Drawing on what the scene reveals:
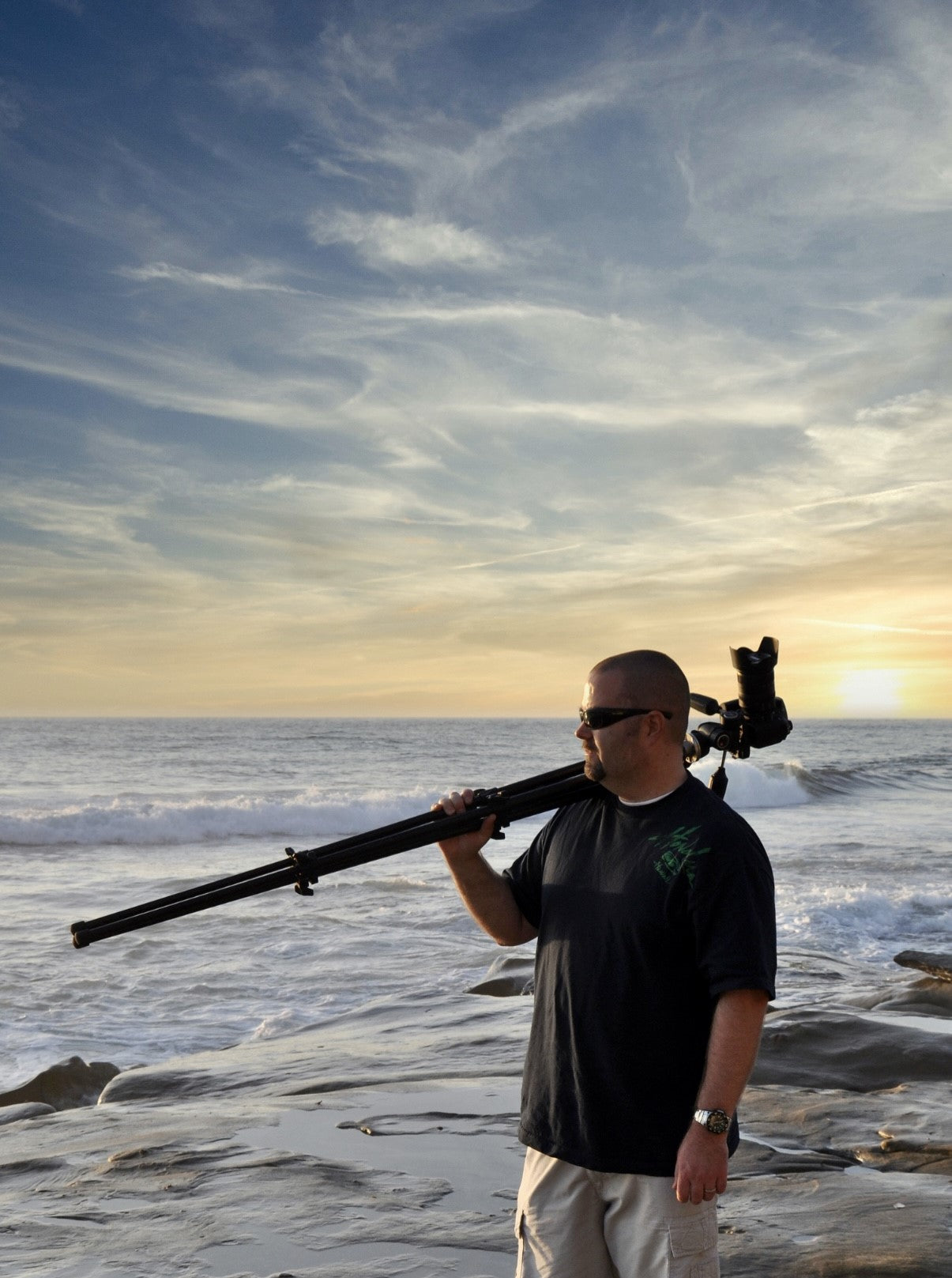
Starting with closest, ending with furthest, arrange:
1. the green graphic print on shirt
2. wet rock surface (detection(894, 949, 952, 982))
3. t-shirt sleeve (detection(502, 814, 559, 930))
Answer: the green graphic print on shirt, t-shirt sleeve (detection(502, 814, 559, 930)), wet rock surface (detection(894, 949, 952, 982))

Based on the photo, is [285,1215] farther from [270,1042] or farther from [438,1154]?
[270,1042]

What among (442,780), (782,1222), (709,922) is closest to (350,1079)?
(782,1222)

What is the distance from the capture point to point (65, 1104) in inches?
261

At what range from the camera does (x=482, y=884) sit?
9.75 ft

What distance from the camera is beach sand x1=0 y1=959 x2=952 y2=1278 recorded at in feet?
12.8

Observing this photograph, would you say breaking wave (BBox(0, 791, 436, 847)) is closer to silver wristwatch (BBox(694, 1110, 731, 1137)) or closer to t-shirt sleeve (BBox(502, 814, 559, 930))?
t-shirt sleeve (BBox(502, 814, 559, 930))

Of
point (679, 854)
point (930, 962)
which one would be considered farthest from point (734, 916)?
point (930, 962)

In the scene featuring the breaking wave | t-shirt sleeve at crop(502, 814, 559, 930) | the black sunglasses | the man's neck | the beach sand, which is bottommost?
the breaking wave

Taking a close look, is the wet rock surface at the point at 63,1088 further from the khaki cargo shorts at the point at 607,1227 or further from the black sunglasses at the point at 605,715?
the black sunglasses at the point at 605,715

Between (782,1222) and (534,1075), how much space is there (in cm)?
196

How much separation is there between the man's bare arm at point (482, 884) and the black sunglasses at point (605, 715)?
1.31ft

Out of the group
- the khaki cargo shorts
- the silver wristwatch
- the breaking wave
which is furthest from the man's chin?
the breaking wave

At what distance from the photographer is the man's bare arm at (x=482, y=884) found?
2893mm

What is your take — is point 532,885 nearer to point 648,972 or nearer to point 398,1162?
point 648,972
